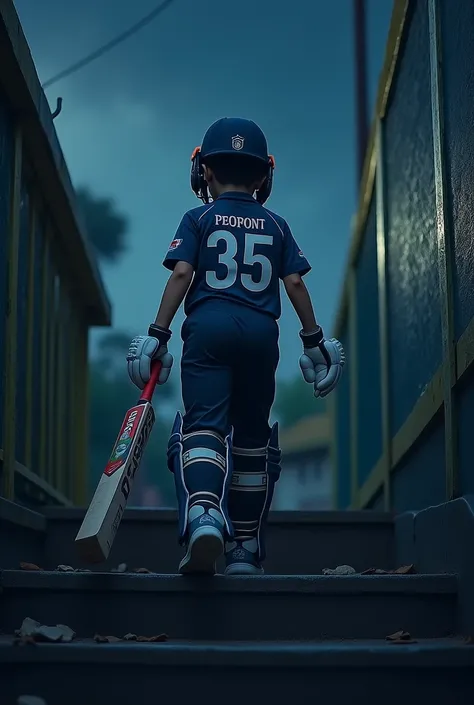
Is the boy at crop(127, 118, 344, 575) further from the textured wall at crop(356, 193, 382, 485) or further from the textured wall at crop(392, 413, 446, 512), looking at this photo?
the textured wall at crop(356, 193, 382, 485)

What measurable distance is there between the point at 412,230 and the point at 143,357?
196cm

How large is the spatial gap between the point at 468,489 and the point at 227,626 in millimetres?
909

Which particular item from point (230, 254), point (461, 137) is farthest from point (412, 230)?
point (230, 254)

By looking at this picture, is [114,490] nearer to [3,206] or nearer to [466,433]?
[466,433]

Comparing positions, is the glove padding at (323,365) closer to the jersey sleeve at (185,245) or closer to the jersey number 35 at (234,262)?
the jersey number 35 at (234,262)

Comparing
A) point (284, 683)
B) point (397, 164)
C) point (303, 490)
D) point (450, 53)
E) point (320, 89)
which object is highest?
point (320, 89)

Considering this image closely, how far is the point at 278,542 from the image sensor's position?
4590 mm

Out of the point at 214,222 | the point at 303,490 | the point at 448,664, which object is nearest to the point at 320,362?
the point at 214,222

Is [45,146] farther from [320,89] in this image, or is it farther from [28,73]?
[320,89]

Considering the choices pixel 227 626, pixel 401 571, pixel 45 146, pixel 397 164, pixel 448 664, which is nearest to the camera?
pixel 448 664

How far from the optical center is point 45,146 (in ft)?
16.7

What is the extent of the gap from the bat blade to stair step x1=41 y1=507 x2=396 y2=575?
40.5 inches

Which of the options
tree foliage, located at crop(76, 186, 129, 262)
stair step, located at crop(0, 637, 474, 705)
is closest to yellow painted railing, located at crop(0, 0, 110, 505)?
stair step, located at crop(0, 637, 474, 705)

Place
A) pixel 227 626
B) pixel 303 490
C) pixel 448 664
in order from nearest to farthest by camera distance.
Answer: pixel 448 664 → pixel 227 626 → pixel 303 490
